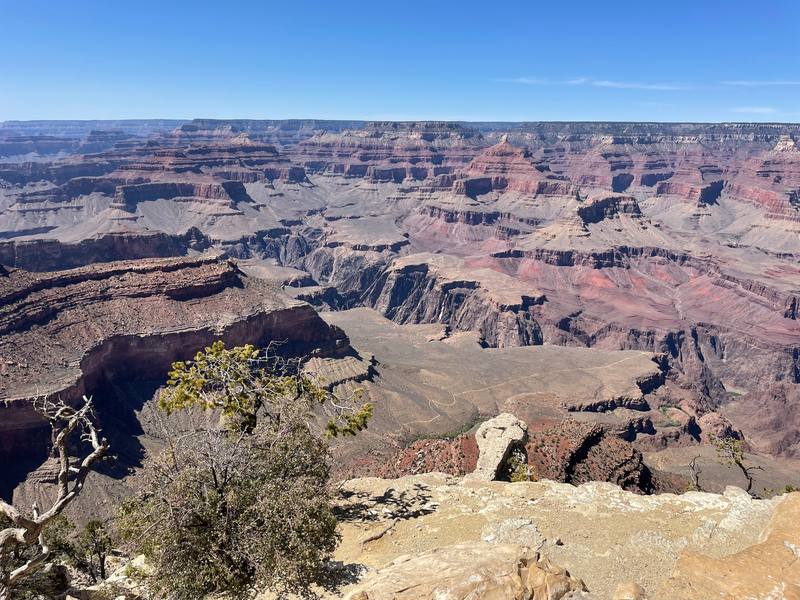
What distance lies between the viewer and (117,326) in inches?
3076

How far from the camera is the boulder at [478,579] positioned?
41.9 ft

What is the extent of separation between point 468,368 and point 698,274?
5304 inches

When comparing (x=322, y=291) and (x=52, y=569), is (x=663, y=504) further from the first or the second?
(x=322, y=291)

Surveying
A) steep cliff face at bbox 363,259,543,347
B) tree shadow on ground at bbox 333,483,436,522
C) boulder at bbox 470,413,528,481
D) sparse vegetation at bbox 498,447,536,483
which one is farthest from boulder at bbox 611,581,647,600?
steep cliff face at bbox 363,259,543,347

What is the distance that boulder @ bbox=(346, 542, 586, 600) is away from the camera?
12.8 meters

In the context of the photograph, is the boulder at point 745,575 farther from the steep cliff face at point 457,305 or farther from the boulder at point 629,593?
the steep cliff face at point 457,305

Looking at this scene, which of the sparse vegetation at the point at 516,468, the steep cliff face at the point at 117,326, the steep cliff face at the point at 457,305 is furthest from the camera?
the steep cliff face at the point at 457,305

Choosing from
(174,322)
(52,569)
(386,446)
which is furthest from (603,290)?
(52,569)

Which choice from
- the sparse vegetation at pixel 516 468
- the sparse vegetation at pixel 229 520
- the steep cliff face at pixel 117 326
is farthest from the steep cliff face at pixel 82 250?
the sparse vegetation at pixel 229 520

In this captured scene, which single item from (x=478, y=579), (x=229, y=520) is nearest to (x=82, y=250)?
(x=229, y=520)

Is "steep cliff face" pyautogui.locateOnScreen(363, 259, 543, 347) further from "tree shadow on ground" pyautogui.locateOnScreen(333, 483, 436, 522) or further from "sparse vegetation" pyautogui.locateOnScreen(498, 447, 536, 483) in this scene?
"tree shadow on ground" pyautogui.locateOnScreen(333, 483, 436, 522)

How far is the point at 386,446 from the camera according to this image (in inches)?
3059

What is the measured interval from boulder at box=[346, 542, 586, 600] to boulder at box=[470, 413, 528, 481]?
18020 mm

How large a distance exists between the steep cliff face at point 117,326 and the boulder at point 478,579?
193 ft
